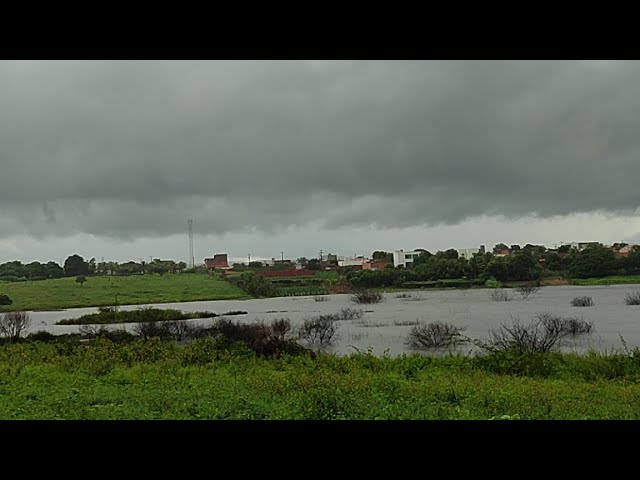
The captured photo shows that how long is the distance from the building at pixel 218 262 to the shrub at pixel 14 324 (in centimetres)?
186

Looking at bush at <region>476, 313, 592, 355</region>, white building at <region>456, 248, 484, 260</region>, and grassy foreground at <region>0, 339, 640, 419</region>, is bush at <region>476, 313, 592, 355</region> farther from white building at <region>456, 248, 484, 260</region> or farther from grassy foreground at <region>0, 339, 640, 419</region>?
white building at <region>456, 248, 484, 260</region>

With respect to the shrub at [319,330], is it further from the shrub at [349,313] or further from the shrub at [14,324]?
the shrub at [14,324]

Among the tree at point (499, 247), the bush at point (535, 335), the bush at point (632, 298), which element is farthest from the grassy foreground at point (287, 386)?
the tree at point (499, 247)

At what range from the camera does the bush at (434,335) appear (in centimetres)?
620

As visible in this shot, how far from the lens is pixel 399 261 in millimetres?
5965

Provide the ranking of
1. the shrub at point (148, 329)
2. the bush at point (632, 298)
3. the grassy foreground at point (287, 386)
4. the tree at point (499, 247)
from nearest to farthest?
the grassy foreground at point (287, 386), the bush at point (632, 298), the tree at point (499, 247), the shrub at point (148, 329)

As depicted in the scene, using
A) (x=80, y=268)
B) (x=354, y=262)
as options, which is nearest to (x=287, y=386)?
(x=354, y=262)
